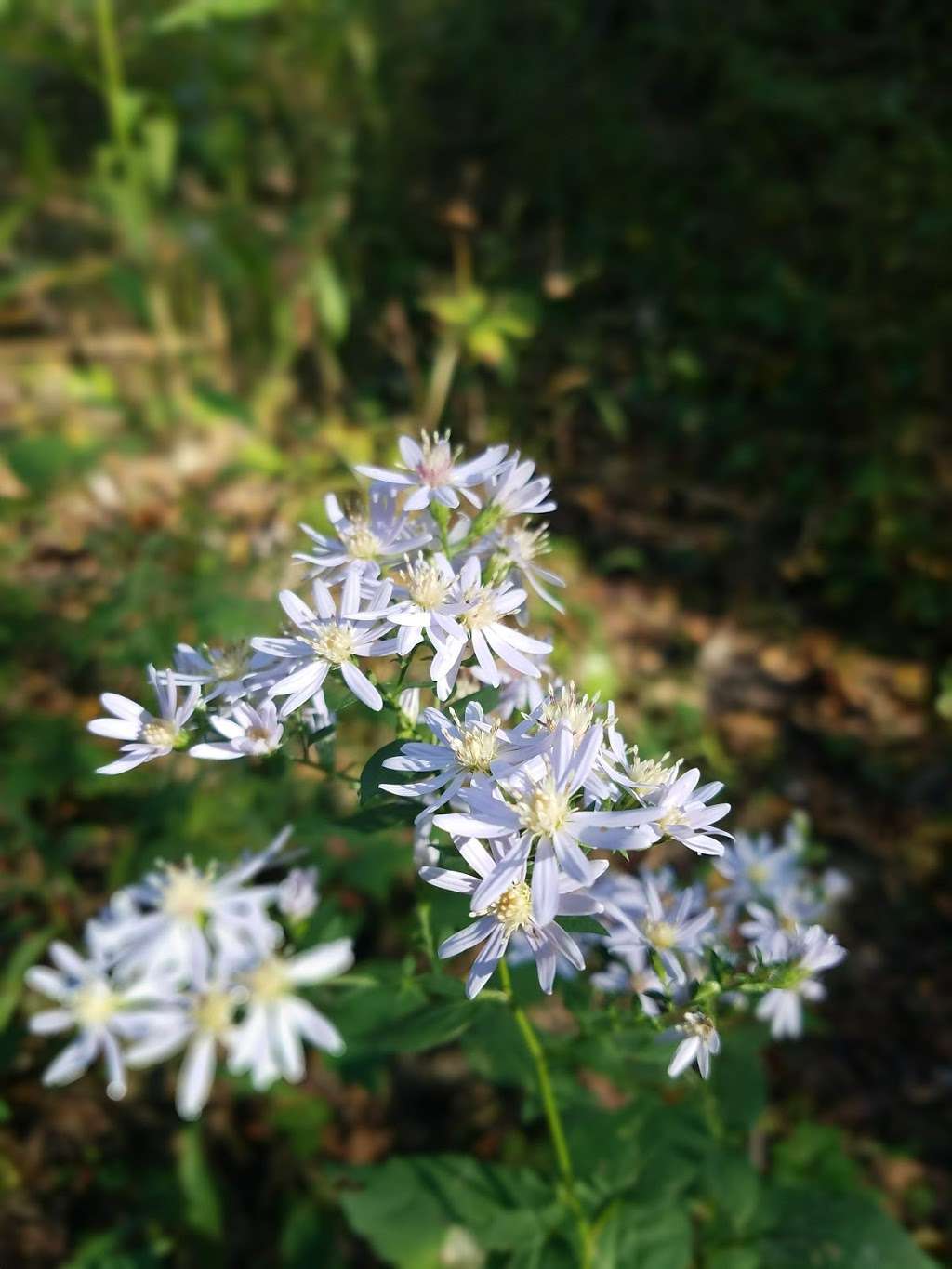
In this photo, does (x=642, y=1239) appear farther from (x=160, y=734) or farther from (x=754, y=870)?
(x=160, y=734)

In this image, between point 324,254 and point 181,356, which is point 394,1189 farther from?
point 324,254

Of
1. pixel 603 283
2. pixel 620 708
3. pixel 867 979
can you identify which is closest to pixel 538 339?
pixel 603 283

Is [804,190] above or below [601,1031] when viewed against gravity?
above

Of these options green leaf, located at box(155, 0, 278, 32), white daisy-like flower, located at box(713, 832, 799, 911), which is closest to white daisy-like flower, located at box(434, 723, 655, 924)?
white daisy-like flower, located at box(713, 832, 799, 911)

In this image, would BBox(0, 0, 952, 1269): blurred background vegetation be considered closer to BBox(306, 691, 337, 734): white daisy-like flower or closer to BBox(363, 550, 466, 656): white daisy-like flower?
BBox(306, 691, 337, 734): white daisy-like flower

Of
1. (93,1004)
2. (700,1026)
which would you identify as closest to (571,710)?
(700,1026)

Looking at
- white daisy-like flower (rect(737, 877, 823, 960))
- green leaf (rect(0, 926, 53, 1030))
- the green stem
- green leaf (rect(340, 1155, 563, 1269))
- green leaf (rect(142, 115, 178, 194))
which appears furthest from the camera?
green leaf (rect(142, 115, 178, 194))

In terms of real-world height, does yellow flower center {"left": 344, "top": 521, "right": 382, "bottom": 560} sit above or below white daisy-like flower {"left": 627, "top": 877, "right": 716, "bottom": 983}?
above
